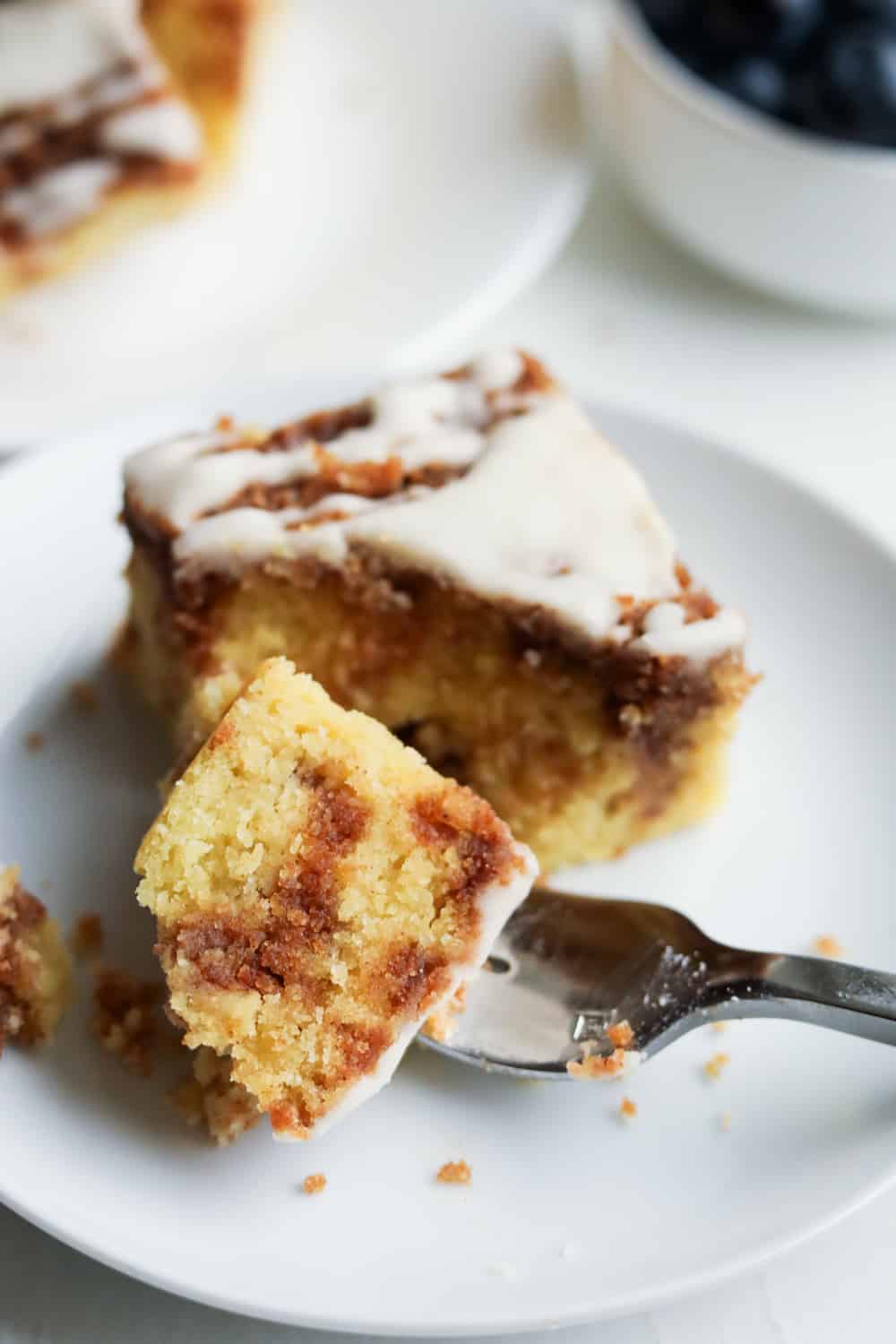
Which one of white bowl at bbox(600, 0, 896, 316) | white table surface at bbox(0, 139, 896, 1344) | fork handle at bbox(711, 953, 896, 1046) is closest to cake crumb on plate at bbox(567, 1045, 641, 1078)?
fork handle at bbox(711, 953, 896, 1046)

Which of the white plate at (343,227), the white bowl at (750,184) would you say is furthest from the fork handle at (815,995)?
the white bowl at (750,184)

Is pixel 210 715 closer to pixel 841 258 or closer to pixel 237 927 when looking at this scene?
pixel 237 927

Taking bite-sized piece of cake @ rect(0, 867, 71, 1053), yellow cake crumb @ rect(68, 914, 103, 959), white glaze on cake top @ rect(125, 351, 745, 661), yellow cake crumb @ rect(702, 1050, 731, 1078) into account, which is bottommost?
yellow cake crumb @ rect(68, 914, 103, 959)

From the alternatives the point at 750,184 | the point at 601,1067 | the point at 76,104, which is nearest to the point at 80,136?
the point at 76,104

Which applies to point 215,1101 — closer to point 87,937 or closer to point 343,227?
point 87,937

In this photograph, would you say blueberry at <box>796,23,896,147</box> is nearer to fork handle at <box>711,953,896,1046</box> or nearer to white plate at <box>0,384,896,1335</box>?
white plate at <box>0,384,896,1335</box>

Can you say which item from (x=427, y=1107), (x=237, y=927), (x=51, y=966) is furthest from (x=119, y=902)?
(x=427, y=1107)

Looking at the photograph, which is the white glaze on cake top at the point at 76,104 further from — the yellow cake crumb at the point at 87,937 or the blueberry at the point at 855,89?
the yellow cake crumb at the point at 87,937
